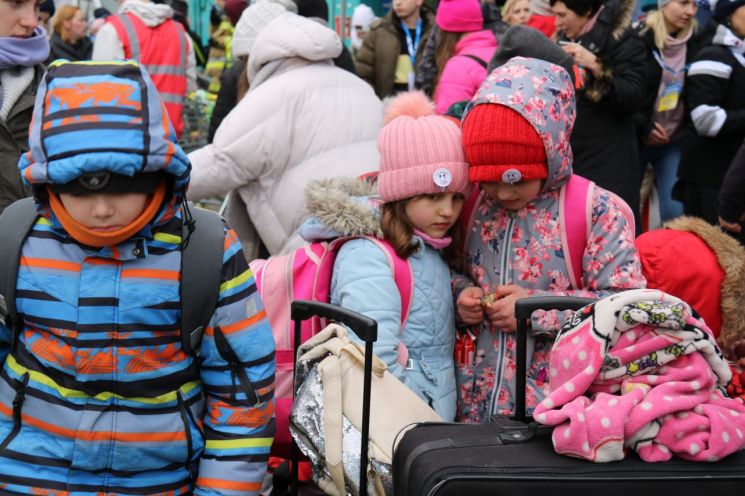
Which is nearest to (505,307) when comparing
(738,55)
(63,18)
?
(738,55)

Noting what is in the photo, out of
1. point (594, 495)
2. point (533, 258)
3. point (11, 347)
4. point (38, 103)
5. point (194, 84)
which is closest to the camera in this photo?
point (594, 495)

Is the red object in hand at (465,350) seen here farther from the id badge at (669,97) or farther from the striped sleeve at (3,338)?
the id badge at (669,97)

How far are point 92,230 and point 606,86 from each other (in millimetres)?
3582

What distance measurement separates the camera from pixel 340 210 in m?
3.20

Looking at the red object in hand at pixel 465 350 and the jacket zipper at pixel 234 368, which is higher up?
the jacket zipper at pixel 234 368

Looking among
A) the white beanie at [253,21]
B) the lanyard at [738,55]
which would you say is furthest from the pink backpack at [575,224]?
the lanyard at [738,55]

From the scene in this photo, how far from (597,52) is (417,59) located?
2.25 metres

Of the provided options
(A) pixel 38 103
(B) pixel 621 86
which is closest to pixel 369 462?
(A) pixel 38 103

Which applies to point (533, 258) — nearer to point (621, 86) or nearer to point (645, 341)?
point (645, 341)

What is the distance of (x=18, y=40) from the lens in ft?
12.1

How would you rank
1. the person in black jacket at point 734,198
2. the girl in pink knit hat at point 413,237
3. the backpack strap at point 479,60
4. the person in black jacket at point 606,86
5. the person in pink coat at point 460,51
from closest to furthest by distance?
1. the girl in pink knit hat at point 413,237
2. the person in black jacket at point 734,198
3. the person in pink coat at point 460,51
4. the backpack strap at point 479,60
5. the person in black jacket at point 606,86

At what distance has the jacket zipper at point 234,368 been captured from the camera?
2.38 meters

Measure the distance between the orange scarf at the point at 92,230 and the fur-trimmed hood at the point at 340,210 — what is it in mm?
999

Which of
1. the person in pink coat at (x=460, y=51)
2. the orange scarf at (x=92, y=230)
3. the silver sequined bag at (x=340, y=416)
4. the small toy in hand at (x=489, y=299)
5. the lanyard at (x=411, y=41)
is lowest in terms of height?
the lanyard at (x=411, y=41)
